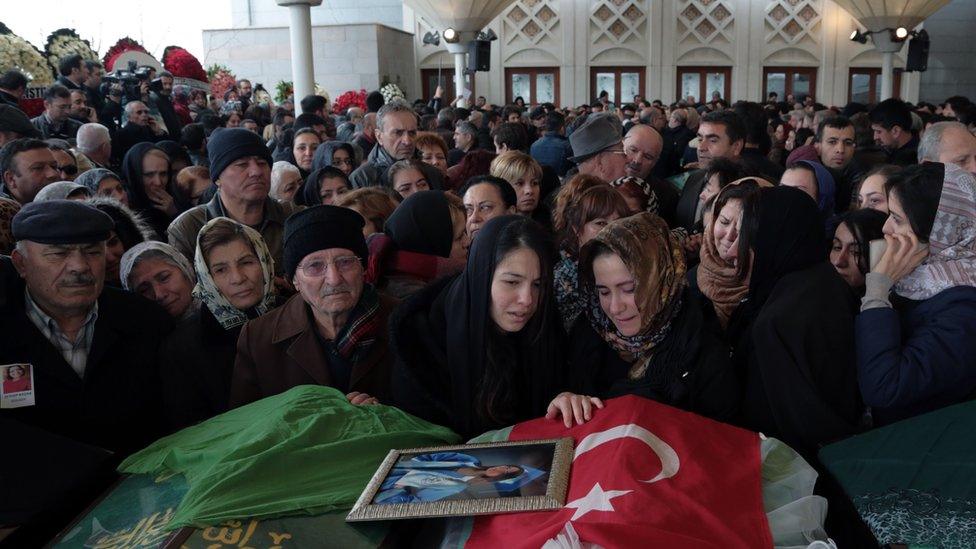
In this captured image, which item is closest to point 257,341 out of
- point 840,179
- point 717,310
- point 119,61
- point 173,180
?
point 717,310

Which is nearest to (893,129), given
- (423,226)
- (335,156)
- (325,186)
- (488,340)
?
(335,156)

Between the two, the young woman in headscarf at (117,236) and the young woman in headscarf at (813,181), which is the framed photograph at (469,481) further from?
the young woman in headscarf at (813,181)

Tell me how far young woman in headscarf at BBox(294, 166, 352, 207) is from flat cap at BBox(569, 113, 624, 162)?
1.56 m

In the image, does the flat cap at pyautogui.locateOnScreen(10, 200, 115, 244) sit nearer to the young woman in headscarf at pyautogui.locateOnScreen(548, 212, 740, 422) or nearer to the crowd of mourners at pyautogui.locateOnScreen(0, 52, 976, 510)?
the crowd of mourners at pyautogui.locateOnScreen(0, 52, 976, 510)

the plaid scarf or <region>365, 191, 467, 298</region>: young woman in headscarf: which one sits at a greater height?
<region>365, 191, 467, 298</region>: young woman in headscarf

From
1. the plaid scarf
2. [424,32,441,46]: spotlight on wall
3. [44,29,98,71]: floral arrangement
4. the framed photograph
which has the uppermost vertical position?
[424,32,441,46]: spotlight on wall

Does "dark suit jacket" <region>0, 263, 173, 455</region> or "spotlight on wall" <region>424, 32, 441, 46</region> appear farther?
"spotlight on wall" <region>424, 32, 441, 46</region>

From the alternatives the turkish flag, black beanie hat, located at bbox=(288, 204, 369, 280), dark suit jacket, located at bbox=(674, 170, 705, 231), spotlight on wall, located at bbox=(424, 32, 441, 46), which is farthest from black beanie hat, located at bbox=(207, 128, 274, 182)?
spotlight on wall, located at bbox=(424, 32, 441, 46)

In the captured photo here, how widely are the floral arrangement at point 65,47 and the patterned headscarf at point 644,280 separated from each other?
7.11 meters

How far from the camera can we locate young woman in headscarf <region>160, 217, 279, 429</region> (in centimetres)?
273

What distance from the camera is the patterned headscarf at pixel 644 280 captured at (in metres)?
2.39

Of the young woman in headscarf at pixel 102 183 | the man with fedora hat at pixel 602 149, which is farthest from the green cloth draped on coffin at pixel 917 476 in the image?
the young woman in headscarf at pixel 102 183

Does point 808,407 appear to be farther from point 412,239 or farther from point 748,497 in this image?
Result: point 412,239

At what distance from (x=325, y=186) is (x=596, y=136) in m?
1.78
